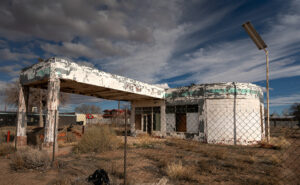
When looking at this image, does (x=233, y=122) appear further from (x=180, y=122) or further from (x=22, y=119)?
(x=22, y=119)

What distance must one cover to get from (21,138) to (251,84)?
51.0 ft

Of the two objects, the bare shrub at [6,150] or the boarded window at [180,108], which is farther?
the boarded window at [180,108]

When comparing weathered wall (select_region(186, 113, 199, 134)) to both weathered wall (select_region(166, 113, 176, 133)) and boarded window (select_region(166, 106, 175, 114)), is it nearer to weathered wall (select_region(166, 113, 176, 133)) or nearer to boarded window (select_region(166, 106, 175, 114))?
weathered wall (select_region(166, 113, 176, 133))

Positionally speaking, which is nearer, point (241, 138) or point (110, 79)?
point (110, 79)

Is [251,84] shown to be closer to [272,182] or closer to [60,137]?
[272,182]

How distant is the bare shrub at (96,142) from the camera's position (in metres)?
9.45

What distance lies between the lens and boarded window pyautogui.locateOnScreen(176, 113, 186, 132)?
15297 millimetres

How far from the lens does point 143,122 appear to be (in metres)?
18.1

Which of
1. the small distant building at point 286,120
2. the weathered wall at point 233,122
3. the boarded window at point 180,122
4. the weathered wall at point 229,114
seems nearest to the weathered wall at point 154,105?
the boarded window at point 180,122

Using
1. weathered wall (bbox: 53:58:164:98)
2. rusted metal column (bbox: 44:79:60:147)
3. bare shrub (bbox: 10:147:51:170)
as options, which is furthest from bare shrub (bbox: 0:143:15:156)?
weathered wall (bbox: 53:58:164:98)

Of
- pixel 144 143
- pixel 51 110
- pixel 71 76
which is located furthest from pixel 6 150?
pixel 144 143

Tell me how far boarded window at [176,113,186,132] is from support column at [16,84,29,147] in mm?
Result: 10795

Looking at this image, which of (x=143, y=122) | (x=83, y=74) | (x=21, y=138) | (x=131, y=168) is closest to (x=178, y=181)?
(x=131, y=168)

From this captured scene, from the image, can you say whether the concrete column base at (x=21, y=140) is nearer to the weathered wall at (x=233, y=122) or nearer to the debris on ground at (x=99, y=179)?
the debris on ground at (x=99, y=179)
